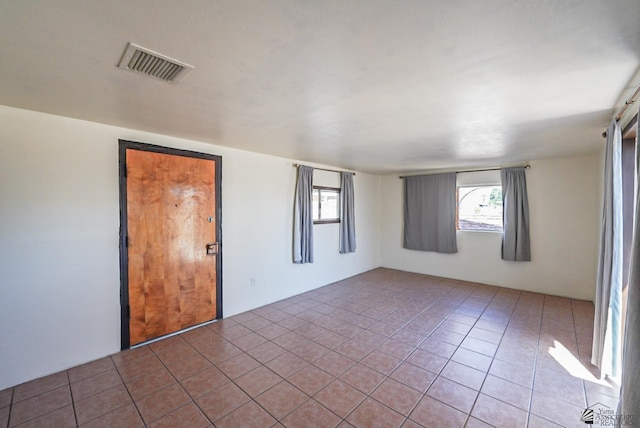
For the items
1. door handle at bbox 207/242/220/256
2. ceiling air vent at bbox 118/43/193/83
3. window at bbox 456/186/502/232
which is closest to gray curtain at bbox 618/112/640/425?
ceiling air vent at bbox 118/43/193/83

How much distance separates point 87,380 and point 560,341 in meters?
4.77

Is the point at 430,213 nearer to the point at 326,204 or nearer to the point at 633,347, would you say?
the point at 326,204

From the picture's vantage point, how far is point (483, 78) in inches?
65.6

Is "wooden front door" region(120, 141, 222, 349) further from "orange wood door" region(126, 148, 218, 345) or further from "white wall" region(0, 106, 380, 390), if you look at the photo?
"white wall" region(0, 106, 380, 390)

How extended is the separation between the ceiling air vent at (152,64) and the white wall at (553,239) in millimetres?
5421

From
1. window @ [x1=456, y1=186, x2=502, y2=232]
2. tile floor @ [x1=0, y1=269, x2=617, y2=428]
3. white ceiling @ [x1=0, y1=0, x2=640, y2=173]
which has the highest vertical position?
white ceiling @ [x1=0, y1=0, x2=640, y2=173]

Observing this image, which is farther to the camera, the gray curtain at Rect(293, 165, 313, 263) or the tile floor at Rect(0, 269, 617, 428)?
the gray curtain at Rect(293, 165, 313, 263)

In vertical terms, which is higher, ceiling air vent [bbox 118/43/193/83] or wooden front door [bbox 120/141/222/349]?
ceiling air vent [bbox 118/43/193/83]

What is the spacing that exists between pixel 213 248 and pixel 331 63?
9.05ft

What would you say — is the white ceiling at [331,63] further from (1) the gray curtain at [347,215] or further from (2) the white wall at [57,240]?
(1) the gray curtain at [347,215]

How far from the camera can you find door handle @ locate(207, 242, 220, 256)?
3.44 metres

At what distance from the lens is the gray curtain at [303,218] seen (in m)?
4.49

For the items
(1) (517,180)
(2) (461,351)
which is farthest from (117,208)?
(1) (517,180)

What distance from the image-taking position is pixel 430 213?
588cm
